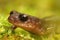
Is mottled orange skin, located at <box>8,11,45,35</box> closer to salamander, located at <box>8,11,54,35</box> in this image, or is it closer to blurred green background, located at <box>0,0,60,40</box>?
salamander, located at <box>8,11,54,35</box>

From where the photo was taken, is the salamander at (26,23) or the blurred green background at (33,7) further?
the blurred green background at (33,7)

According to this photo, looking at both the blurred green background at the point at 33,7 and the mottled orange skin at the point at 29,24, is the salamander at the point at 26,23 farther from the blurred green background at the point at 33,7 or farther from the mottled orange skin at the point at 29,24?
the blurred green background at the point at 33,7

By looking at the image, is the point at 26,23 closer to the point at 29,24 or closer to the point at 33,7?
the point at 29,24

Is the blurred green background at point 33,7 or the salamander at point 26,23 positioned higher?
the blurred green background at point 33,7

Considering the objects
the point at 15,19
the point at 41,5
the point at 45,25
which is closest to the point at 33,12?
the point at 41,5

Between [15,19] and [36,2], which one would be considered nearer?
[15,19]

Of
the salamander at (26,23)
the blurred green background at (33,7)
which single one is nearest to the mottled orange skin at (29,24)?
the salamander at (26,23)

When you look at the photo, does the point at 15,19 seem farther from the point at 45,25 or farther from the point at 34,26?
the point at 45,25

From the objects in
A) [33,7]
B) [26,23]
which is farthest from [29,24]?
[33,7]
